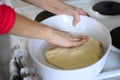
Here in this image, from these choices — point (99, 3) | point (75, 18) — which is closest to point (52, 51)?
point (75, 18)

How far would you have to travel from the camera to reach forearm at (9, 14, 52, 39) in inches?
22.3

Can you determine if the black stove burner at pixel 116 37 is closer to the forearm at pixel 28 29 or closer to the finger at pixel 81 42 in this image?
the finger at pixel 81 42

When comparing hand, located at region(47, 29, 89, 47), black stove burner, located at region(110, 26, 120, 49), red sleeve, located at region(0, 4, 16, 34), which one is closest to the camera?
red sleeve, located at region(0, 4, 16, 34)

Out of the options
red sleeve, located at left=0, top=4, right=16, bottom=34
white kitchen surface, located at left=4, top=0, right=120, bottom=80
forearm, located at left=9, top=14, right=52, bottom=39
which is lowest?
white kitchen surface, located at left=4, top=0, right=120, bottom=80

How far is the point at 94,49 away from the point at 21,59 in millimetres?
249

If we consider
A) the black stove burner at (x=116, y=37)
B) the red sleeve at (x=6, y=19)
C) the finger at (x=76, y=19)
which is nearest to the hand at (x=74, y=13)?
the finger at (x=76, y=19)

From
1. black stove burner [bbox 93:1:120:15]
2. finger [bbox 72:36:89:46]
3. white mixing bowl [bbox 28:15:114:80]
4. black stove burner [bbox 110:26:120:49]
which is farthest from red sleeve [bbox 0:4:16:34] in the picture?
black stove burner [bbox 93:1:120:15]

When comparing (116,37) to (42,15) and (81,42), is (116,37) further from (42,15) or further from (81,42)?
(42,15)

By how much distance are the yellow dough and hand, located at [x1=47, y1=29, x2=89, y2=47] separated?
16 mm

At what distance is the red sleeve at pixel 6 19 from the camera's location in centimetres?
52

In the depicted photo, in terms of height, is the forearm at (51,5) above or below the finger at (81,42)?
above

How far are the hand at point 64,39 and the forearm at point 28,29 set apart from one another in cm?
3

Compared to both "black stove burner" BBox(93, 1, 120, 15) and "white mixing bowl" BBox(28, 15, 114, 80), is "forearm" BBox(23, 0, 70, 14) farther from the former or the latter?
"black stove burner" BBox(93, 1, 120, 15)

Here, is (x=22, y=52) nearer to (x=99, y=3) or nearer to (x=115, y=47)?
(x=115, y=47)
